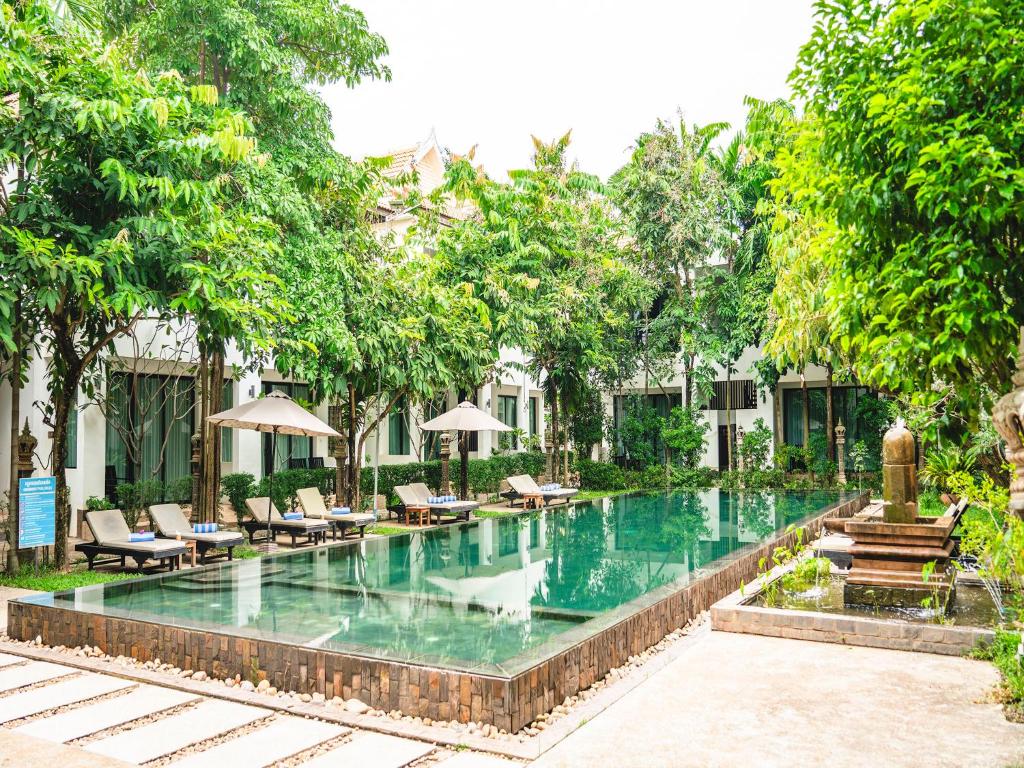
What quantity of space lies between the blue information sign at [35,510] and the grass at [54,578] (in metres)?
0.45

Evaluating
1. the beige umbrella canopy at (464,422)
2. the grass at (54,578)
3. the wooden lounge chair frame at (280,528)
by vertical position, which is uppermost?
the beige umbrella canopy at (464,422)

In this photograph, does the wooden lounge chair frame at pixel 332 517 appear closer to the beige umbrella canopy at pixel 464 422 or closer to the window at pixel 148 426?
the window at pixel 148 426

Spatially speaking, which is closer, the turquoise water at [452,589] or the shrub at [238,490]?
the turquoise water at [452,589]

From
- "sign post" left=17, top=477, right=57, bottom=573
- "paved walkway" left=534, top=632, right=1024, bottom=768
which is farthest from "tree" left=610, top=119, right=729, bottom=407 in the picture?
"paved walkway" left=534, top=632, right=1024, bottom=768

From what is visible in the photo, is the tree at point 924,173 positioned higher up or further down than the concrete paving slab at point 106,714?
higher up

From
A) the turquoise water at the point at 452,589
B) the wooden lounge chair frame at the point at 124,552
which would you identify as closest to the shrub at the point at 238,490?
the turquoise water at the point at 452,589

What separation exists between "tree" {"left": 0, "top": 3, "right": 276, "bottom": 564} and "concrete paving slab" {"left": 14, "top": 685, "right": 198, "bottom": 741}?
13.7ft

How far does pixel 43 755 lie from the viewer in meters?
4.58

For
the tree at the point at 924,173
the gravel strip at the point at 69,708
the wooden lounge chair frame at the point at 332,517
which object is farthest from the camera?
the wooden lounge chair frame at the point at 332,517

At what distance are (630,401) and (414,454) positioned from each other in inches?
322

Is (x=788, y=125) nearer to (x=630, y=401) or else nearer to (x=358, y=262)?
(x=358, y=262)

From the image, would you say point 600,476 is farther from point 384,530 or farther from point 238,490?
point 238,490

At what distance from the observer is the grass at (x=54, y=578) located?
9.51 meters

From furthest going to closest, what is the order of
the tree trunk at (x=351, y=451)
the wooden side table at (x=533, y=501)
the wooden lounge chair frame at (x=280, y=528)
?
the wooden side table at (x=533, y=501), the tree trunk at (x=351, y=451), the wooden lounge chair frame at (x=280, y=528)
